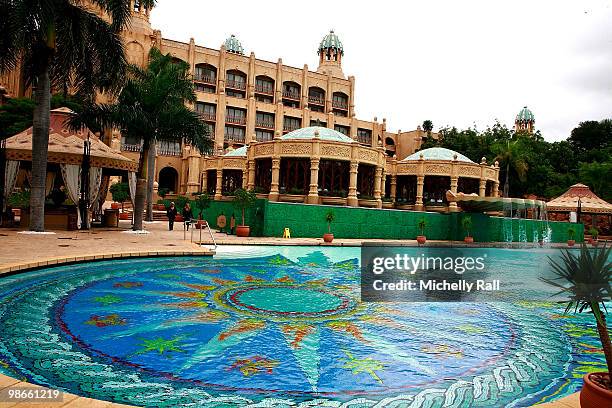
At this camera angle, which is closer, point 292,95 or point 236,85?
point 236,85

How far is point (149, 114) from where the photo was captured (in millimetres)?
21234

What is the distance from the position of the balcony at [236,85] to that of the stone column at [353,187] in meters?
34.9

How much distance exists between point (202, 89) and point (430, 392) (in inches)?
2279

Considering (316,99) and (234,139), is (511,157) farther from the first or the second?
(234,139)

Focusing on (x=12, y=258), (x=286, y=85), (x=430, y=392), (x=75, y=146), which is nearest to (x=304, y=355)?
(x=430, y=392)

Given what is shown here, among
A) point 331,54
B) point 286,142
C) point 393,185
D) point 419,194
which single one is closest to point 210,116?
point 286,142

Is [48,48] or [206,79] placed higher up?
[206,79]

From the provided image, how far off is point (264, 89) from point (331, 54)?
60.6 ft

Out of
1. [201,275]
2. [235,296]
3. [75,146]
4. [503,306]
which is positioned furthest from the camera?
[75,146]

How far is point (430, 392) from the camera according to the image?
481 centimetres

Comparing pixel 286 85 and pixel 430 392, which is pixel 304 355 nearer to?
pixel 430 392

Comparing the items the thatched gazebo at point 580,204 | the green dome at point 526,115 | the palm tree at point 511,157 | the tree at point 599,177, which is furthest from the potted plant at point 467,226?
the green dome at point 526,115

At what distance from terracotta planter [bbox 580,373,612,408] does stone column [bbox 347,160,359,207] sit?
2629 cm

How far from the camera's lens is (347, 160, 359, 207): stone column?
97.4ft
